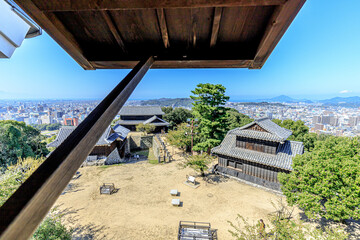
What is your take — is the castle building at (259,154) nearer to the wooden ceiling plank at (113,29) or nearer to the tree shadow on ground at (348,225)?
the tree shadow on ground at (348,225)

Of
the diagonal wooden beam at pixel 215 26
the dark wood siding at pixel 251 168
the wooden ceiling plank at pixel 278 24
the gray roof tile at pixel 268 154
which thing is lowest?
the dark wood siding at pixel 251 168

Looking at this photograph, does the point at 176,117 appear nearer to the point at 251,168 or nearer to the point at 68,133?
the point at 68,133

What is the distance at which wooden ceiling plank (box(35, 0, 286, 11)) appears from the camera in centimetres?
117

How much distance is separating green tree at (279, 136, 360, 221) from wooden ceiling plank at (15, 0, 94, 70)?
9627 mm

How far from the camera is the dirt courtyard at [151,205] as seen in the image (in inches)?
289

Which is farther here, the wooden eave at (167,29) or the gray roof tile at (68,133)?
the gray roof tile at (68,133)

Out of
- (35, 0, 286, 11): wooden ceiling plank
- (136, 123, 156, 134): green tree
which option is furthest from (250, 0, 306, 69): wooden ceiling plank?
(136, 123, 156, 134): green tree

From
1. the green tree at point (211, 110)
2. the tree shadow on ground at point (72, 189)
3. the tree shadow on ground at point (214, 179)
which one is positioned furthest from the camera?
the green tree at point (211, 110)

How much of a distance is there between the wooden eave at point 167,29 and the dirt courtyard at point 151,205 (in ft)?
26.2

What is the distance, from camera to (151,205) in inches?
358

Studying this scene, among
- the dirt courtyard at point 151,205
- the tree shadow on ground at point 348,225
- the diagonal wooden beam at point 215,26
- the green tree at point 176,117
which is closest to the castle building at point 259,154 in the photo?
the dirt courtyard at point 151,205

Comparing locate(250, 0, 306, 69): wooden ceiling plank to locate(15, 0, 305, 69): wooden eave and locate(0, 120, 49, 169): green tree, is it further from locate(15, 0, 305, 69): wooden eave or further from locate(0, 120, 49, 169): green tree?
locate(0, 120, 49, 169): green tree

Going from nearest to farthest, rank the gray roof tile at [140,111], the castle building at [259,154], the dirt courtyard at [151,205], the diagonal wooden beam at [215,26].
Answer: the diagonal wooden beam at [215,26] < the dirt courtyard at [151,205] < the castle building at [259,154] < the gray roof tile at [140,111]

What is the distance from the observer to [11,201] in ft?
2.09
